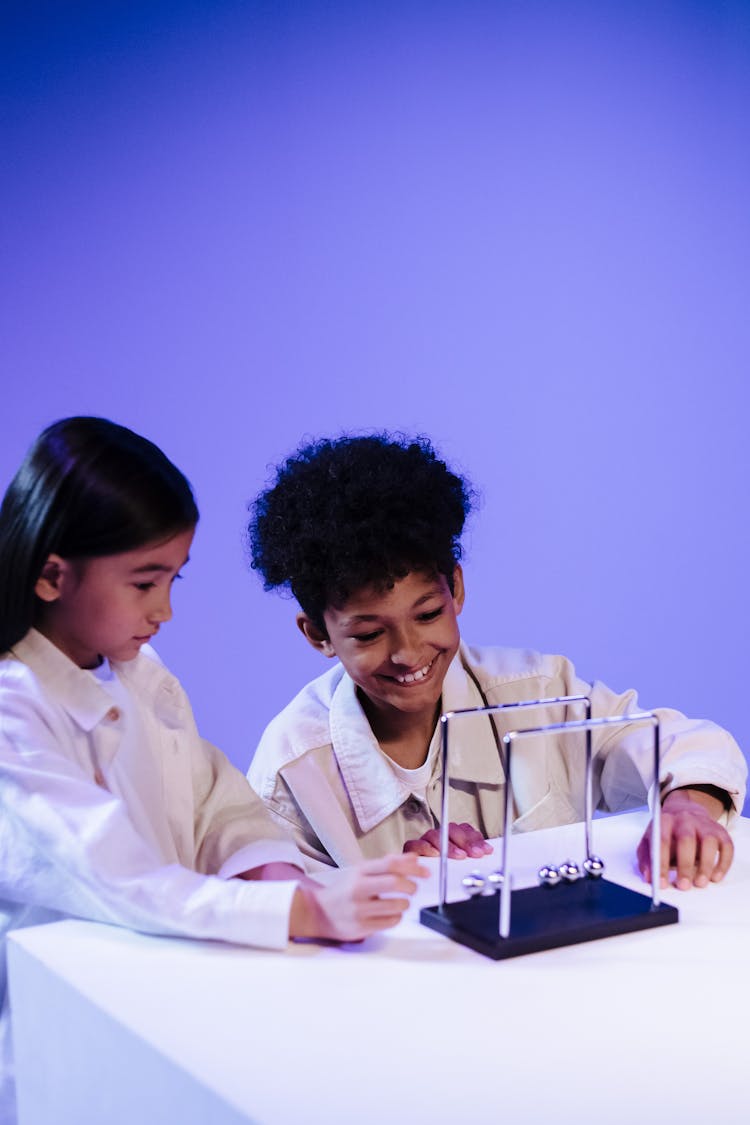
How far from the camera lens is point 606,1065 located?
2.41 ft

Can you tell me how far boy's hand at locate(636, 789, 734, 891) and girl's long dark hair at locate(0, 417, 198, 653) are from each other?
1.69 ft

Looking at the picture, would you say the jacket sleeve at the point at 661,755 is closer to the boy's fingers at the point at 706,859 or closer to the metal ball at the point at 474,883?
the boy's fingers at the point at 706,859

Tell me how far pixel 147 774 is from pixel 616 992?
53 cm

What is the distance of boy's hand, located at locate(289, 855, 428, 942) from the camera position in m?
0.89

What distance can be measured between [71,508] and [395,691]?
0.49 m

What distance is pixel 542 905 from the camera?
3.20 feet

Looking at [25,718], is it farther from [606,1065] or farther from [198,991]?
[606,1065]

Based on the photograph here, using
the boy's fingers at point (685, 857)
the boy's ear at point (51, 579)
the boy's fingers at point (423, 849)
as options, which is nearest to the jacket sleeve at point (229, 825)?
the boy's fingers at point (423, 849)

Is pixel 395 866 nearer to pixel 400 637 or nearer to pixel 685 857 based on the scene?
pixel 685 857

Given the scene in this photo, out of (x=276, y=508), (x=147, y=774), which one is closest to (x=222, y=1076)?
(x=147, y=774)

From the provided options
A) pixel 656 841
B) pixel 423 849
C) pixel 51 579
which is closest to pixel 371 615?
pixel 423 849

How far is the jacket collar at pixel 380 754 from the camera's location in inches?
60.4

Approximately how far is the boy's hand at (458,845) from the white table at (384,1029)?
168 mm

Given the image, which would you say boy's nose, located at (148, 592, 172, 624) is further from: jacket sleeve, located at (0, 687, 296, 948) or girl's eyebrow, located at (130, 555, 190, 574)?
jacket sleeve, located at (0, 687, 296, 948)
